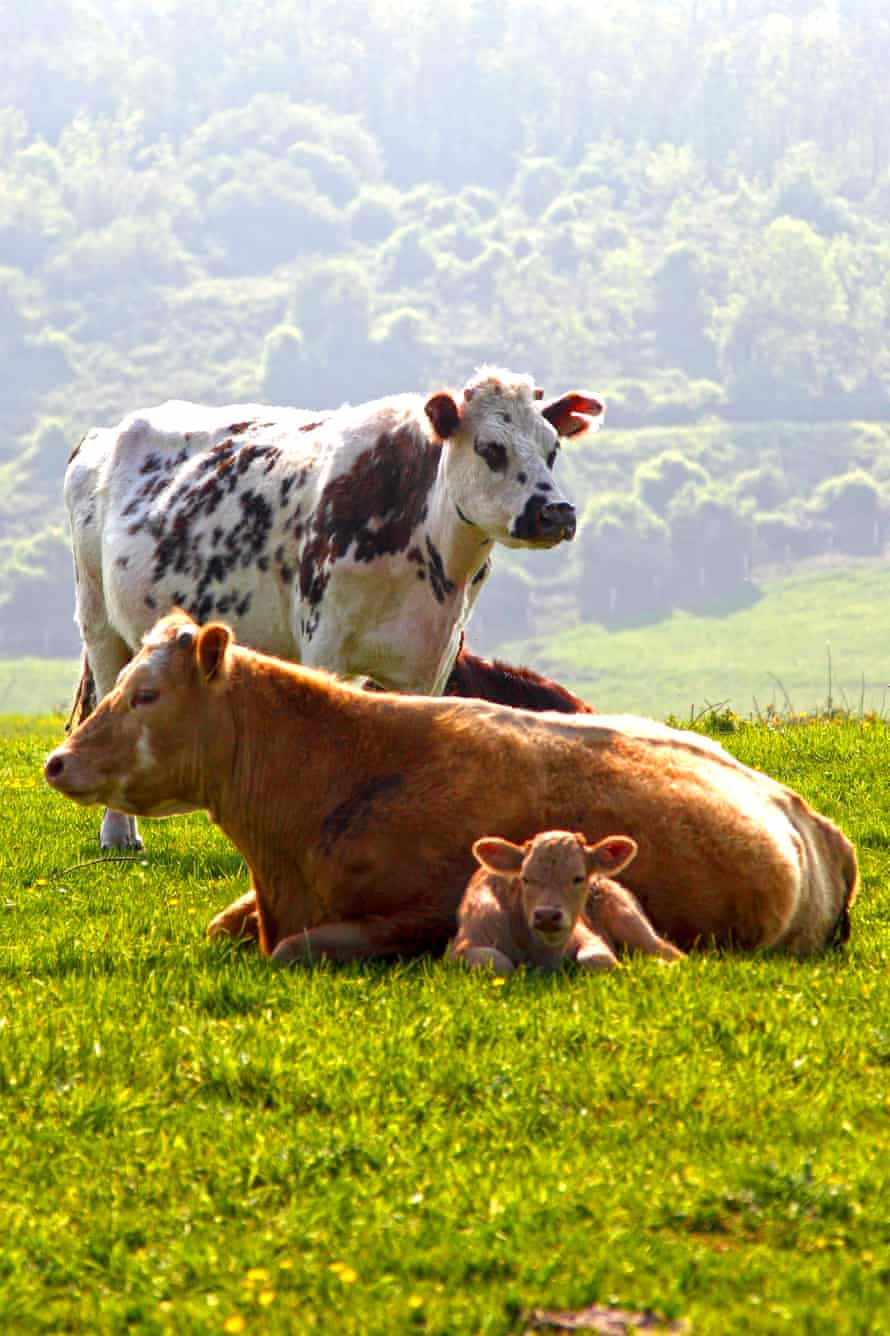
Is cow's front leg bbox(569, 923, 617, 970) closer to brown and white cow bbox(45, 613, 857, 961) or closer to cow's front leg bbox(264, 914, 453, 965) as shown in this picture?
brown and white cow bbox(45, 613, 857, 961)

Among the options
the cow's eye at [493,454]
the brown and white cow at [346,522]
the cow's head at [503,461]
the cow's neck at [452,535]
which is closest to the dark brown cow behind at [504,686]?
the brown and white cow at [346,522]

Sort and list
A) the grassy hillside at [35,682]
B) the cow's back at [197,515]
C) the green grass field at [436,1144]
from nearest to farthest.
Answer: the green grass field at [436,1144] → the cow's back at [197,515] → the grassy hillside at [35,682]

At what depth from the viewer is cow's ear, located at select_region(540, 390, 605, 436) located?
41.6 feet

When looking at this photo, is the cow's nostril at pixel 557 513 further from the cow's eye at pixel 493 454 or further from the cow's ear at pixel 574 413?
the cow's ear at pixel 574 413

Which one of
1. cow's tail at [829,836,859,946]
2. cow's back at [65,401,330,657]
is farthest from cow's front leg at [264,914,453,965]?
cow's back at [65,401,330,657]

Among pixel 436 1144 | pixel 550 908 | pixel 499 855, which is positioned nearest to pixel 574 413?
pixel 499 855

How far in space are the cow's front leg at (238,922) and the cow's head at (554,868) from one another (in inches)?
65.1

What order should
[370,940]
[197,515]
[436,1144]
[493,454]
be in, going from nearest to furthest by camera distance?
[436,1144]
[370,940]
[493,454]
[197,515]

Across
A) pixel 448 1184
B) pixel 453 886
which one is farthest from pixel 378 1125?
pixel 453 886

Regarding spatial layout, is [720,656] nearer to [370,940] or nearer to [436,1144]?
[370,940]

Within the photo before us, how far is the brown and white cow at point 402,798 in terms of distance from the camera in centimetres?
819

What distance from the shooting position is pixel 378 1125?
6090mm

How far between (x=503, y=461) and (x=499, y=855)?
469cm

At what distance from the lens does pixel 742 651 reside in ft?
567
